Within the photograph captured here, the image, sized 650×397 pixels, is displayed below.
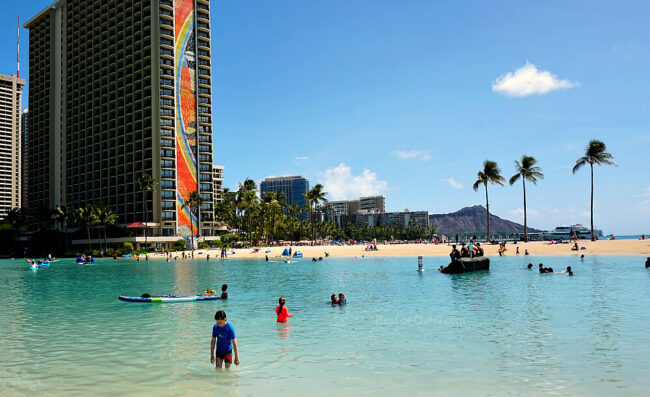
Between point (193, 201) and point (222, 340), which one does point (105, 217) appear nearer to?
point (193, 201)

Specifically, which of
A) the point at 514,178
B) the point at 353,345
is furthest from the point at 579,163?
the point at 353,345

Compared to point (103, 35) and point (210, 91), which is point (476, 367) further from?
point (103, 35)

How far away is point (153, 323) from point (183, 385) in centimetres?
1053

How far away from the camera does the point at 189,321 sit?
850 inches

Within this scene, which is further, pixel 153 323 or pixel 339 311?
pixel 339 311

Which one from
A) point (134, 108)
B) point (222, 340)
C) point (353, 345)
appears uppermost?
point (134, 108)

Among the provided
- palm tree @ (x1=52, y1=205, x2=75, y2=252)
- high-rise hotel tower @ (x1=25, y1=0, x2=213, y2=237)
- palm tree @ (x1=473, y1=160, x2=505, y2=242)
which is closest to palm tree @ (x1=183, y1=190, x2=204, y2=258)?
high-rise hotel tower @ (x1=25, y1=0, x2=213, y2=237)

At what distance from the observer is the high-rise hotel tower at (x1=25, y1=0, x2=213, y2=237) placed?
4751 inches

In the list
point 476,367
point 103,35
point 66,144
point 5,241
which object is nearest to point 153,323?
point 476,367

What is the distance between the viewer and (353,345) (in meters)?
16.1

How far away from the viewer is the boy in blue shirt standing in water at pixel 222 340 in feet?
37.2

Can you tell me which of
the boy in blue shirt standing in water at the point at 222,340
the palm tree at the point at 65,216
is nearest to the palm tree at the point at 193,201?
the palm tree at the point at 65,216

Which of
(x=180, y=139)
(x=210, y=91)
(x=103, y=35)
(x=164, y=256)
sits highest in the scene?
(x=103, y=35)

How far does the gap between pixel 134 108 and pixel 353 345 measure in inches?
4909
